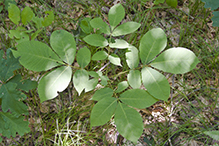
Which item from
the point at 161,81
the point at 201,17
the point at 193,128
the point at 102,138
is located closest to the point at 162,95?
the point at 161,81

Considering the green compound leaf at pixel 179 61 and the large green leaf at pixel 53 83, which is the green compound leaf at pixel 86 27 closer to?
the large green leaf at pixel 53 83

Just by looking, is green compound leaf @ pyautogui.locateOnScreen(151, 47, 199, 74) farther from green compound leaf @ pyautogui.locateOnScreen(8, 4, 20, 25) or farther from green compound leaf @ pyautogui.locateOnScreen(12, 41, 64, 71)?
green compound leaf @ pyautogui.locateOnScreen(8, 4, 20, 25)

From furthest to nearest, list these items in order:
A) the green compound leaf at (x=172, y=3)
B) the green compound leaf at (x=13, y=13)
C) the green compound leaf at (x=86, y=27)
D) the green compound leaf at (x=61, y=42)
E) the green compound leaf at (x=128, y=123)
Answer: the green compound leaf at (x=172, y=3), the green compound leaf at (x=86, y=27), the green compound leaf at (x=13, y=13), the green compound leaf at (x=61, y=42), the green compound leaf at (x=128, y=123)

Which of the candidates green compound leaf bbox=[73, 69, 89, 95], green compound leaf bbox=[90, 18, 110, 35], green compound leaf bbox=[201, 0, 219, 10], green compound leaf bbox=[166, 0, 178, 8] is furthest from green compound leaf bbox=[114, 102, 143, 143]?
green compound leaf bbox=[166, 0, 178, 8]

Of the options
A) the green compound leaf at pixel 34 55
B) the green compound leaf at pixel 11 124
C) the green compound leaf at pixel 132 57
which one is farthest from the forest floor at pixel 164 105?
the green compound leaf at pixel 34 55

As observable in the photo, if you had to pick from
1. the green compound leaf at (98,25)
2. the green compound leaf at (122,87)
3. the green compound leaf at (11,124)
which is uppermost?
the green compound leaf at (98,25)

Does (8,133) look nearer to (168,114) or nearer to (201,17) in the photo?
(168,114)

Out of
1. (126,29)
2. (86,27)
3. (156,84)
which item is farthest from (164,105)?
(86,27)
